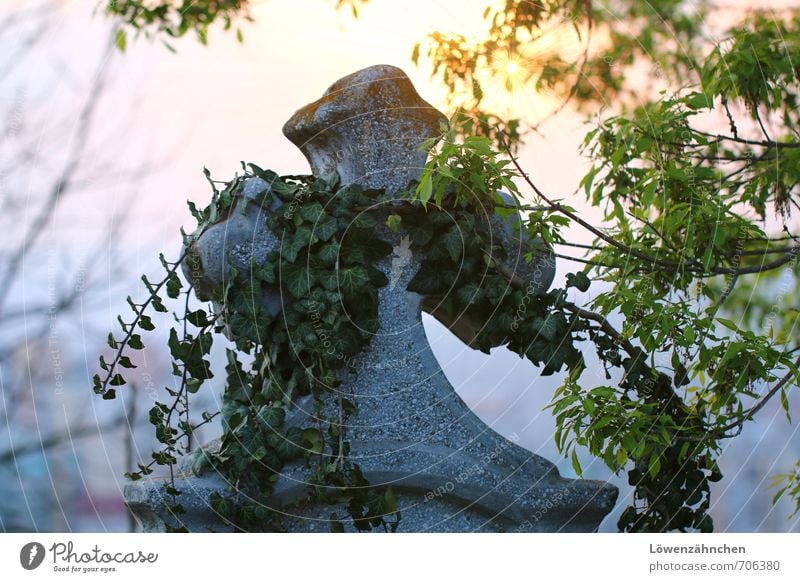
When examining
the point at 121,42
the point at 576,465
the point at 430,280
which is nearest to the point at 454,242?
the point at 430,280

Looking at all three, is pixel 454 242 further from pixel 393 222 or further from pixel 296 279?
Answer: pixel 296 279

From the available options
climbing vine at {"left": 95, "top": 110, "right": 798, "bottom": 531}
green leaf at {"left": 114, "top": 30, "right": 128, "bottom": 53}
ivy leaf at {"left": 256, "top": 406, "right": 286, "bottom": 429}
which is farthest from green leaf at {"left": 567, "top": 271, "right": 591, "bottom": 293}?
green leaf at {"left": 114, "top": 30, "right": 128, "bottom": 53}

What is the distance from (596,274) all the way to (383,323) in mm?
746

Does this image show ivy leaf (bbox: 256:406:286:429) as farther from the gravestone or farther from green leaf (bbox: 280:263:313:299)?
green leaf (bbox: 280:263:313:299)

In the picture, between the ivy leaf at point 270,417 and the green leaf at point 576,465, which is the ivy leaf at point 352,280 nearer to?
the ivy leaf at point 270,417

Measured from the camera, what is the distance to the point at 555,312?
83.2 inches

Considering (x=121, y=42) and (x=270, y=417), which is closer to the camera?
(x=270, y=417)

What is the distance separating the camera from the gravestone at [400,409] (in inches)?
76.4

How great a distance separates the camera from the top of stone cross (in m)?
2.07

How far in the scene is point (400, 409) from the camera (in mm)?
2000

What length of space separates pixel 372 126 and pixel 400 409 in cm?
64

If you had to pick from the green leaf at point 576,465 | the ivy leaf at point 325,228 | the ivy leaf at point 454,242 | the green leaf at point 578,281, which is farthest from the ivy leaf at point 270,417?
the green leaf at point 578,281
